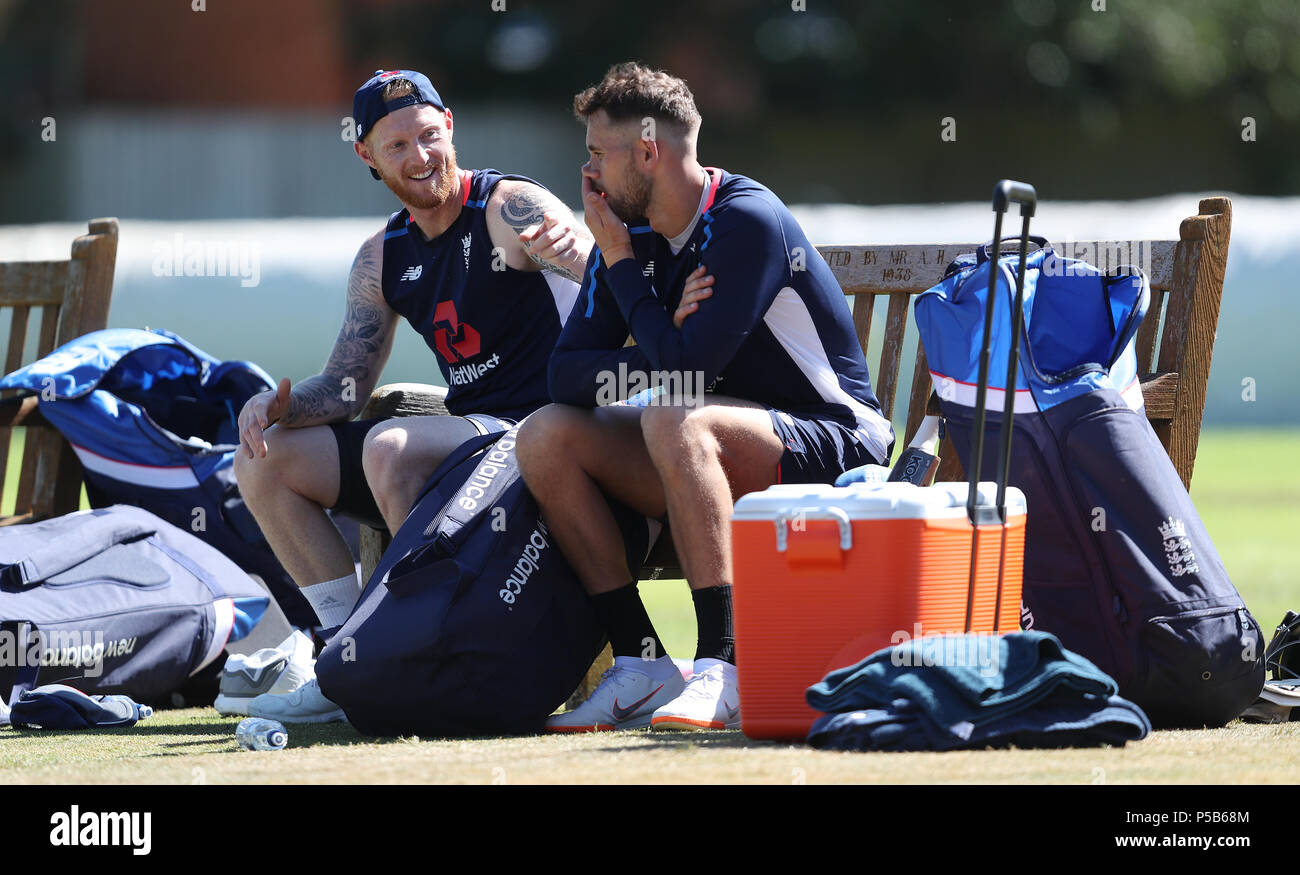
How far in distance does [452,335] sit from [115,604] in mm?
1048

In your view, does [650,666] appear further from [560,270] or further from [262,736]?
[560,270]

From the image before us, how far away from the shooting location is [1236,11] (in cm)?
2820

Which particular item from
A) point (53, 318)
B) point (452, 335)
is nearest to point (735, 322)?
point (452, 335)

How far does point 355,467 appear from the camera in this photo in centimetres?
400

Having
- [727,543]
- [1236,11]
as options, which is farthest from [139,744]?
[1236,11]

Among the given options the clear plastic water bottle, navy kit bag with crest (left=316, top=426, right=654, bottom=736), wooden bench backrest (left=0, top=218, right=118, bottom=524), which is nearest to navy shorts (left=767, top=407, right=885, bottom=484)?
navy kit bag with crest (left=316, top=426, right=654, bottom=736)

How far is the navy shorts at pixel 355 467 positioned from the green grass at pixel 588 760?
0.57m

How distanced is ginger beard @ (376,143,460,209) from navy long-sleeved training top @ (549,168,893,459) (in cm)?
56

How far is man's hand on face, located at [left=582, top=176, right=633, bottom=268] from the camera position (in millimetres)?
3582

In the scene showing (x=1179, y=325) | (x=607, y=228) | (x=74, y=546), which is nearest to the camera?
(x=607, y=228)

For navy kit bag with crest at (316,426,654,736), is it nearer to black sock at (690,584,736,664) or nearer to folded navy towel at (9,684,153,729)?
black sock at (690,584,736,664)

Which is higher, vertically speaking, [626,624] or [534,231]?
[534,231]

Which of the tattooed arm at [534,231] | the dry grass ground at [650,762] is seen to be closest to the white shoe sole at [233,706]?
the dry grass ground at [650,762]

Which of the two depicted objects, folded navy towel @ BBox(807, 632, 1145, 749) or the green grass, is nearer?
the green grass
